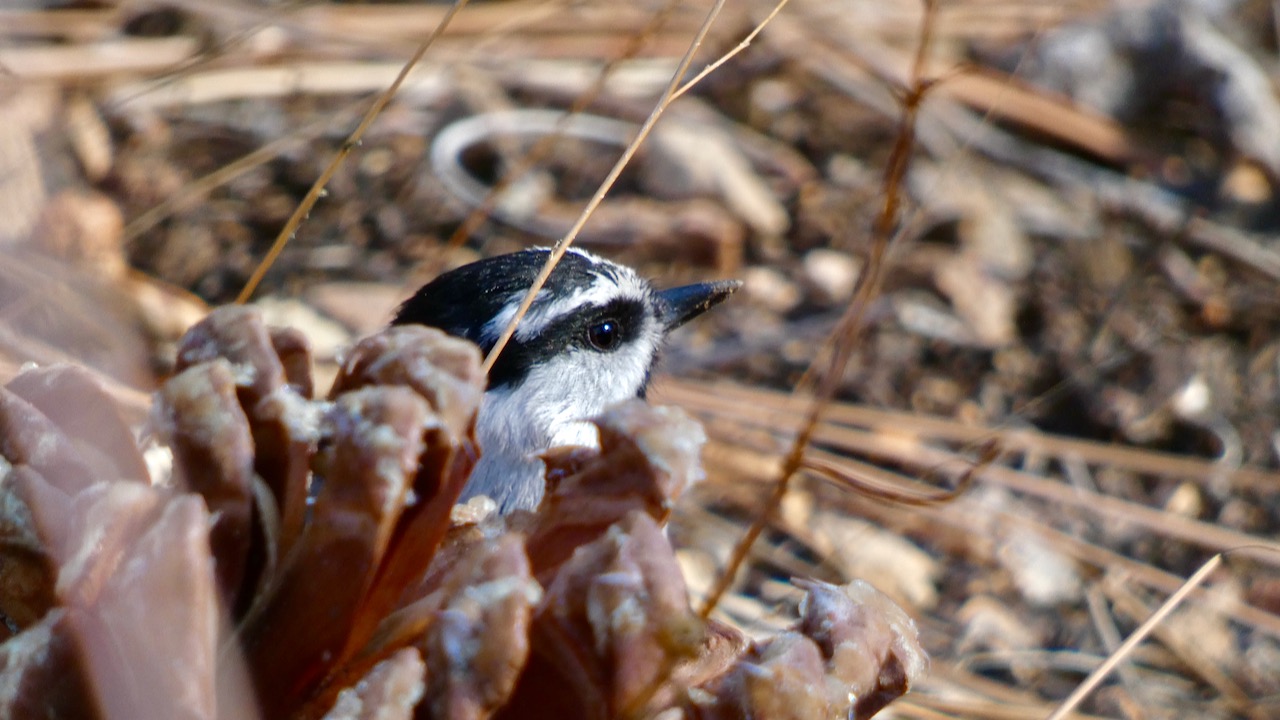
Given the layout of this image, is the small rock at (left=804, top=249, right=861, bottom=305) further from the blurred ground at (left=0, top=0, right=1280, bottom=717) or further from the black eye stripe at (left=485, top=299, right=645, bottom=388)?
the black eye stripe at (left=485, top=299, right=645, bottom=388)

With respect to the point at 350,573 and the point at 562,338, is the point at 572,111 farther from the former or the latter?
the point at 350,573

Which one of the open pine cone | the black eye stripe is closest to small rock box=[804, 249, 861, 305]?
the black eye stripe

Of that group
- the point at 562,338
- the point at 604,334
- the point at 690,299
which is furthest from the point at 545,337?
the point at 690,299

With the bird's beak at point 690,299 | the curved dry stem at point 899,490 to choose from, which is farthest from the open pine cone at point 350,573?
the bird's beak at point 690,299

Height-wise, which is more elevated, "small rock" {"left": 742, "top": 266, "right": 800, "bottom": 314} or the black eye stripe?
the black eye stripe

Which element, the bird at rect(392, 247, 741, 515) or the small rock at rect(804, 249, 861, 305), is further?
the small rock at rect(804, 249, 861, 305)

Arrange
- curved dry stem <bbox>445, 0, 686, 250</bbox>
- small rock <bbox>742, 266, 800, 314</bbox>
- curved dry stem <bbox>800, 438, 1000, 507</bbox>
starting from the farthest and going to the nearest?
1. small rock <bbox>742, 266, 800, 314</bbox>
2. curved dry stem <bbox>445, 0, 686, 250</bbox>
3. curved dry stem <bbox>800, 438, 1000, 507</bbox>

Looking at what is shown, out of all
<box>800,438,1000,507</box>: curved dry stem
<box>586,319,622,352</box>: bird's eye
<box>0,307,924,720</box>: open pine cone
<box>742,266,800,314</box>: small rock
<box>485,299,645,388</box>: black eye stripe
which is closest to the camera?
<box>0,307,924,720</box>: open pine cone
